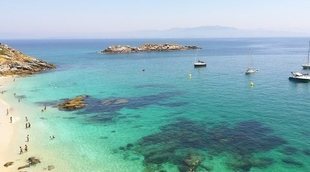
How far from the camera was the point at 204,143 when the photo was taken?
5181 cm

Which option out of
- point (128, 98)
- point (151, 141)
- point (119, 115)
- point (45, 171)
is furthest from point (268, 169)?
point (128, 98)

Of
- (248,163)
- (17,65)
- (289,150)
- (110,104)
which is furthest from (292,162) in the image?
(17,65)

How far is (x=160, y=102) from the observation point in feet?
263

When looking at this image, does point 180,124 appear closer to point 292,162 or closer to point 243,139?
point 243,139

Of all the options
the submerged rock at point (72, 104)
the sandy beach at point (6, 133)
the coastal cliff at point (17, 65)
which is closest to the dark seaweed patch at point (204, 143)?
the sandy beach at point (6, 133)

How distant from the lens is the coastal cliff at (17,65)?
127 metres

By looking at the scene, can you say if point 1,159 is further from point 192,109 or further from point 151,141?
point 192,109

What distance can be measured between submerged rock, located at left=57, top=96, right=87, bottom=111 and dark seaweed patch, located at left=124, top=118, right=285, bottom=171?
82.2 feet

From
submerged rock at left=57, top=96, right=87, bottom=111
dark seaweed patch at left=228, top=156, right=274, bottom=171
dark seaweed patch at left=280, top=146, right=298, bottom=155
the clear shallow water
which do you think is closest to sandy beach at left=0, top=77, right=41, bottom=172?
the clear shallow water

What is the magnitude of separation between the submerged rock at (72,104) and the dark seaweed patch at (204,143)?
25047mm

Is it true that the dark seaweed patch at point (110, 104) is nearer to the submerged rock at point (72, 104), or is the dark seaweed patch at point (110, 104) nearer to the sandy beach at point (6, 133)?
the submerged rock at point (72, 104)

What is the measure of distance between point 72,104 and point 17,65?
66.6m

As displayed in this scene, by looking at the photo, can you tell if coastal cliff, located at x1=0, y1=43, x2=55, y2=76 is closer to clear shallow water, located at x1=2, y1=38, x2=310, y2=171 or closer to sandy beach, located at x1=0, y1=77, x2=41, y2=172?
clear shallow water, located at x1=2, y1=38, x2=310, y2=171

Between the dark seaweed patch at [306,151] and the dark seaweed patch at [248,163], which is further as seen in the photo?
the dark seaweed patch at [306,151]
